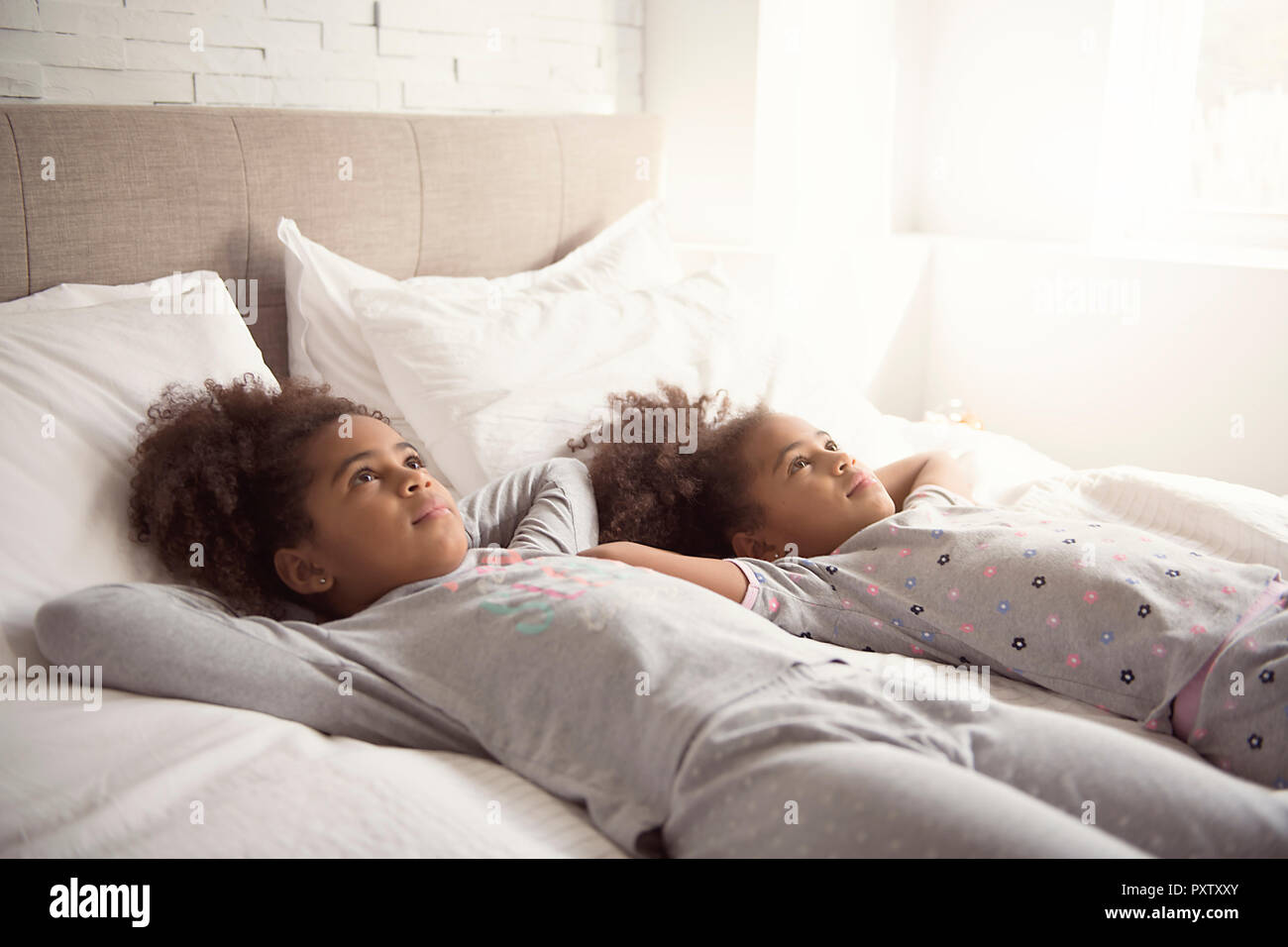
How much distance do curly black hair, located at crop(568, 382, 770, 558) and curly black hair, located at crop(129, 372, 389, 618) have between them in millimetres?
464

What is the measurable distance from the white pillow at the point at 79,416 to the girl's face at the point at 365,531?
20 cm

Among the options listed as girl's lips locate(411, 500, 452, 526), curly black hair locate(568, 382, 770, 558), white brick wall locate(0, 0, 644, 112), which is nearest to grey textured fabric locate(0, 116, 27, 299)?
white brick wall locate(0, 0, 644, 112)

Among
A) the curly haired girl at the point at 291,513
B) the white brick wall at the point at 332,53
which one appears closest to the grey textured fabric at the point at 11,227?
the white brick wall at the point at 332,53

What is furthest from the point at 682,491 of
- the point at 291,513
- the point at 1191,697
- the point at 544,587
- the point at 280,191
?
the point at 280,191

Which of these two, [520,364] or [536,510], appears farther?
[520,364]

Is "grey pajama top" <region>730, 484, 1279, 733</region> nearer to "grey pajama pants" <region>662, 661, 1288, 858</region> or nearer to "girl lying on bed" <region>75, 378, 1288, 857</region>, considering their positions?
"girl lying on bed" <region>75, 378, 1288, 857</region>

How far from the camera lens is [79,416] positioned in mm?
Answer: 1329

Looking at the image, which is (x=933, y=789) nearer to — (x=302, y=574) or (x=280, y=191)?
(x=302, y=574)

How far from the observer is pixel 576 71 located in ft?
8.60

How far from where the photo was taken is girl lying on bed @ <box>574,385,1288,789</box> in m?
1.18

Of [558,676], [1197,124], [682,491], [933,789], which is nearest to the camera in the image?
[933,789]

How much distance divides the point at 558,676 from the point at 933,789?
37 cm

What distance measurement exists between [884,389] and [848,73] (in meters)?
0.86

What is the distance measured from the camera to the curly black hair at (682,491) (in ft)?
5.21
